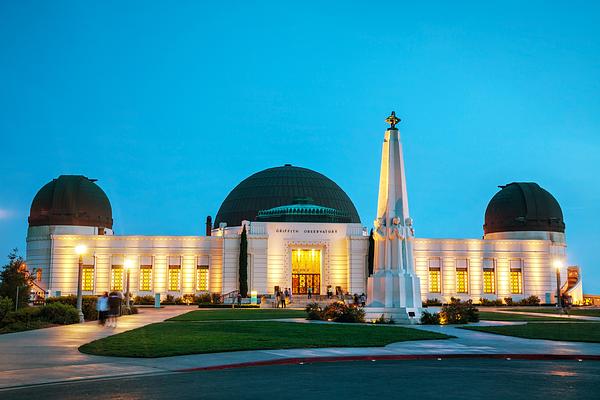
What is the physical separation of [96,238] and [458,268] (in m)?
32.9

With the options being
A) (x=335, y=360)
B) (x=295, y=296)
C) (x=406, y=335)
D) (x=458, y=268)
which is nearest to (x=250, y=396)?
(x=335, y=360)

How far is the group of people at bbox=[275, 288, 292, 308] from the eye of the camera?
5077cm

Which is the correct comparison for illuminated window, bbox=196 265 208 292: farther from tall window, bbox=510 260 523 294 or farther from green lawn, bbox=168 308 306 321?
tall window, bbox=510 260 523 294

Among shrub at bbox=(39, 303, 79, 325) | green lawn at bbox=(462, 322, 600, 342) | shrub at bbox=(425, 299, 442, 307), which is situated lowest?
shrub at bbox=(425, 299, 442, 307)

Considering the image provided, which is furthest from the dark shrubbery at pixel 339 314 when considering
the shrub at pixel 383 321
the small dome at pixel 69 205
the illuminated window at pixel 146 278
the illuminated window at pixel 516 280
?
the small dome at pixel 69 205

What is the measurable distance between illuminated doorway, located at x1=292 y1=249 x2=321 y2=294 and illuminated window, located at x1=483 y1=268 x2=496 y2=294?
15.4 m

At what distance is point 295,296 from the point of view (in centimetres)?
5941

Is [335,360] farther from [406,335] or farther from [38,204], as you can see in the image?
[38,204]

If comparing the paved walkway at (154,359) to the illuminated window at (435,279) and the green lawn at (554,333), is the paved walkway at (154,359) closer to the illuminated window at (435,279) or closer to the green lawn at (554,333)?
the green lawn at (554,333)

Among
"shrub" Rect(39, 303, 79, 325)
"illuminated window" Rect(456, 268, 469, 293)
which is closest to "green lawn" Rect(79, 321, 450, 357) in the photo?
"shrub" Rect(39, 303, 79, 325)

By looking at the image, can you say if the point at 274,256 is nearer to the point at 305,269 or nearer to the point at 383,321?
the point at 305,269

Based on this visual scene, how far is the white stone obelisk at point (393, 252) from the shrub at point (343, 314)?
0.86 metres

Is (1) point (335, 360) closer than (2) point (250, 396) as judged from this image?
No

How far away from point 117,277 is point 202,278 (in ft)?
24.5
